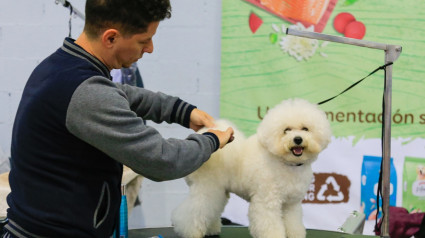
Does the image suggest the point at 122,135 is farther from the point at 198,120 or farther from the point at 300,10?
the point at 300,10

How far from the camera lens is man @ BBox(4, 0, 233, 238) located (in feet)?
2.74

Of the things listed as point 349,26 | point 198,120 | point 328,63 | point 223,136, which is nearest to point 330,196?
point 328,63

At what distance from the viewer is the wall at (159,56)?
2254 millimetres

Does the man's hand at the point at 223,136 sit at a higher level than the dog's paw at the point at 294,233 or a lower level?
higher

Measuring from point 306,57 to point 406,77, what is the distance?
42 centimetres

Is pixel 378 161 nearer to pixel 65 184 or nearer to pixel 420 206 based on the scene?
pixel 420 206

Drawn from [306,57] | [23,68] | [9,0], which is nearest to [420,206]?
[306,57]

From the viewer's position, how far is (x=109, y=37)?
88 cm

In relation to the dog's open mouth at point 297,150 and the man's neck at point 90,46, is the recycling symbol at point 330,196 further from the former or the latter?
the man's neck at point 90,46

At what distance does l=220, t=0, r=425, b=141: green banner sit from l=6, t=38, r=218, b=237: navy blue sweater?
127 centimetres

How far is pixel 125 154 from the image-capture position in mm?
856

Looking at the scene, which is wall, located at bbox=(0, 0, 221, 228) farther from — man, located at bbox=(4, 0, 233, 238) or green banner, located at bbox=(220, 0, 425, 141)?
man, located at bbox=(4, 0, 233, 238)

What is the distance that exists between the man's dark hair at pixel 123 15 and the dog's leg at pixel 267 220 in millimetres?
643

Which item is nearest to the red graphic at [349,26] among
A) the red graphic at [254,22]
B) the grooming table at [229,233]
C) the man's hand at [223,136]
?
the red graphic at [254,22]
